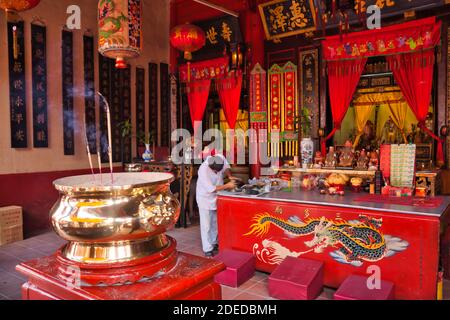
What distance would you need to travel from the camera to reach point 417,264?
273 centimetres

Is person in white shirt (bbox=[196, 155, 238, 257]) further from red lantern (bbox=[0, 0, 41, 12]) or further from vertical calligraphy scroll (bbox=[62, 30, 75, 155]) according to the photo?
vertical calligraphy scroll (bbox=[62, 30, 75, 155])

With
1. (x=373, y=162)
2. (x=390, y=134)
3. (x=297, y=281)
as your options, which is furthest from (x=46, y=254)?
(x=390, y=134)

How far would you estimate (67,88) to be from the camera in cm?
602

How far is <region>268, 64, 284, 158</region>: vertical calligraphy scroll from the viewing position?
21.4 feet

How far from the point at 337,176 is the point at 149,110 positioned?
4.85 m

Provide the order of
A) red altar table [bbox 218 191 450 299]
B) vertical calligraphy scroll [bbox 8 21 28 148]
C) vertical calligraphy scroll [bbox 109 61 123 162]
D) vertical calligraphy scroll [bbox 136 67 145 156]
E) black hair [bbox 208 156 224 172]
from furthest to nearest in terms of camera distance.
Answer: vertical calligraphy scroll [bbox 136 67 145 156], vertical calligraphy scroll [bbox 109 61 123 162], vertical calligraphy scroll [bbox 8 21 28 148], black hair [bbox 208 156 224 172], red altar table [bbox 218 191 450 299]

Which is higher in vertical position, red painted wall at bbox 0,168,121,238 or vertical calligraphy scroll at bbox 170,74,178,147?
vertical calligraphy scroll at bbox 170,74,178,147

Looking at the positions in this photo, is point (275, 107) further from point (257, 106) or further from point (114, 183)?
point (114, 183)

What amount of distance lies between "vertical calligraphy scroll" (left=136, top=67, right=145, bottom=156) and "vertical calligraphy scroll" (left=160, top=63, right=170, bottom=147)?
1.74ft

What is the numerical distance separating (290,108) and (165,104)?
2893 mm

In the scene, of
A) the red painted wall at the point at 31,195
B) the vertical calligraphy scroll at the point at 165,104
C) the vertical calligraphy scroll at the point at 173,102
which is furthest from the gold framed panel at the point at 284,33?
the red painted wall at the point at 31,195

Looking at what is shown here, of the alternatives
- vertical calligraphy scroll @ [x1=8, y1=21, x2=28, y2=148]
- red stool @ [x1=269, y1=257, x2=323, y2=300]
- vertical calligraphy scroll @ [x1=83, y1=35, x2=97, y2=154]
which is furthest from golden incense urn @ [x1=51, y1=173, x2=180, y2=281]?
vertical calligraphy scroll @ [x1=83, y1=35, x2=97, y2=154]

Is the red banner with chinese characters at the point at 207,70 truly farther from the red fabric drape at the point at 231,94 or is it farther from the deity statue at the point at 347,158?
the deity statue at the point at 347,158

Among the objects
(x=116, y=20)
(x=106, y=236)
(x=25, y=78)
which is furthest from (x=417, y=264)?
(x=25, y=78)
